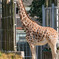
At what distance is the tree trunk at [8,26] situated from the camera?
41.3 feet

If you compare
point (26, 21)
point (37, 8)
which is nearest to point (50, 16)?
point (37, 8)

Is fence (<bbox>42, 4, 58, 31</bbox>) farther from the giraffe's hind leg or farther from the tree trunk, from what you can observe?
the tree trunk

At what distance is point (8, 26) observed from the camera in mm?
12648

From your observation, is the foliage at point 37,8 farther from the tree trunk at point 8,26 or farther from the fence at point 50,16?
the tree trunk at point 8,26

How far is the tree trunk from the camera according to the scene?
12.6m

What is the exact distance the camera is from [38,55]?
13938mm

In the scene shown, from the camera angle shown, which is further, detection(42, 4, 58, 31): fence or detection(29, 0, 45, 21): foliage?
detection(29, 0, 45, 21): foliage

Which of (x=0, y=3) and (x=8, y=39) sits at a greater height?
(x=0, y=3)

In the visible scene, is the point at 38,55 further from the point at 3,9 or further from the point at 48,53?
the point at 3,9

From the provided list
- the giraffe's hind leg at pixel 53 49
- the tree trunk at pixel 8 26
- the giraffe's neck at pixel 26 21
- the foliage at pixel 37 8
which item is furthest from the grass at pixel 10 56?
the foliage at pixel 37 8

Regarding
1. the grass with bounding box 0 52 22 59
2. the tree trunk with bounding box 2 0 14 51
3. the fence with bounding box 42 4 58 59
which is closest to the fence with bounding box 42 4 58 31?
the fence with bounding box 42 4 58 59

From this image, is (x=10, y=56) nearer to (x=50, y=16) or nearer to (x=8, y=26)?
(x=8, y=26)

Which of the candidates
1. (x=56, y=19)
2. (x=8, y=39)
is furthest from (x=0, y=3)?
(x=56, y=19)

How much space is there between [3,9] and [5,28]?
0.79 m
